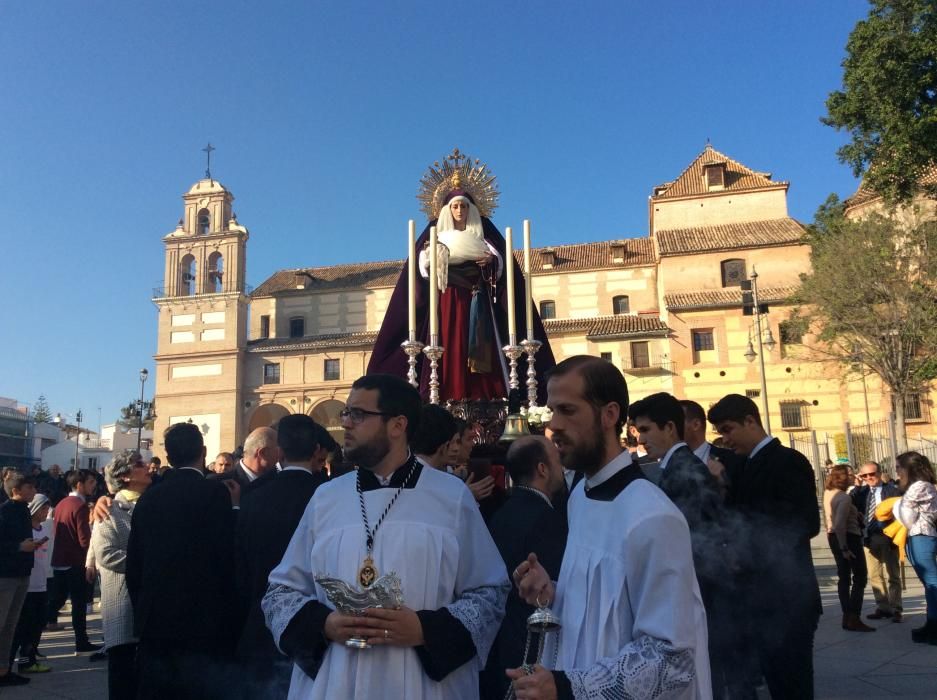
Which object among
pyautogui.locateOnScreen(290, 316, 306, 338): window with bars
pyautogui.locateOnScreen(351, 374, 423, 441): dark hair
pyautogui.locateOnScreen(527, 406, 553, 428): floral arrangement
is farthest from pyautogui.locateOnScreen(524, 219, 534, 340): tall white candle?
pyautogui.locateOnScreen(290, 316, 306, 338): window with bars

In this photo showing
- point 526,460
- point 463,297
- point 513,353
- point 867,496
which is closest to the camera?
point 526,460

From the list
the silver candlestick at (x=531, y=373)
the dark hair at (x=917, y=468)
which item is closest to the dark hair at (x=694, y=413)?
the silver candlestick at (x=531, y=373)

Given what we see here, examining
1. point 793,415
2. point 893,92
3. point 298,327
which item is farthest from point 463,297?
point 298,327

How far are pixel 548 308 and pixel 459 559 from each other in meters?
37.9

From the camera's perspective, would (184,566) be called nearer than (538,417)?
Yes

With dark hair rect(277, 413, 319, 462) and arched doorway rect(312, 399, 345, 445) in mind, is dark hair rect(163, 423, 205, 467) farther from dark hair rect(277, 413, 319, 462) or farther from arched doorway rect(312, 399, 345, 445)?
arched doorway rect(312, 399, 345, 445)

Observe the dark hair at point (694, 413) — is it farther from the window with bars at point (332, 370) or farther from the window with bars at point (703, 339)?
the window with bars at point (332, 370)

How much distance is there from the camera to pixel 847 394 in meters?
32.0

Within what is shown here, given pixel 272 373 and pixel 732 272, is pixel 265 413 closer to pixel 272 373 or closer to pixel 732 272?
pixel 272 373

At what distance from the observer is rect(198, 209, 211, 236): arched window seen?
144 feet

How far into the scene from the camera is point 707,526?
398 cm

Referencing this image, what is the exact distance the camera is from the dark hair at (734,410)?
182 inches

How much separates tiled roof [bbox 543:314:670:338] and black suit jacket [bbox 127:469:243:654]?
30.8 metres

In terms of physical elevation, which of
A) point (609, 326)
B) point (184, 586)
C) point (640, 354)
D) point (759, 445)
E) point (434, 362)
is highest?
point (609, 326)
